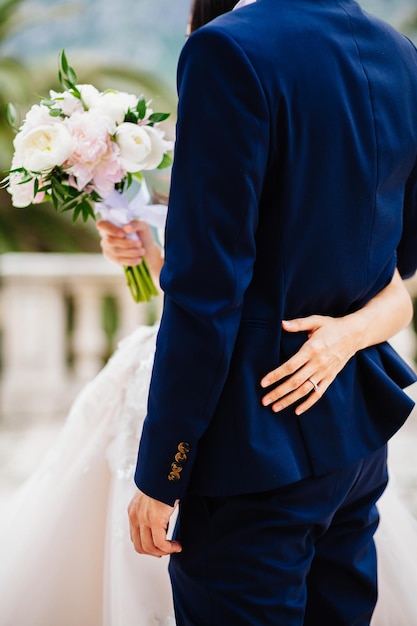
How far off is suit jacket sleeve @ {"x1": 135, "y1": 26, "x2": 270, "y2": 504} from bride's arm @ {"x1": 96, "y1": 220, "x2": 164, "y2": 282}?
0.92 metres

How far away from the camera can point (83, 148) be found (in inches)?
75.7

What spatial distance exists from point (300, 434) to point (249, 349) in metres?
0.17

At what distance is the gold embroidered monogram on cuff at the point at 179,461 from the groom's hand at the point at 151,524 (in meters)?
0.06

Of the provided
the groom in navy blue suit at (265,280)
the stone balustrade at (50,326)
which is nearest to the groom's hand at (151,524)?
the groom in navy blue suit at (265,280)

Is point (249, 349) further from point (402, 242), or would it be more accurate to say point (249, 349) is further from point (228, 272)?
point (402, 242)

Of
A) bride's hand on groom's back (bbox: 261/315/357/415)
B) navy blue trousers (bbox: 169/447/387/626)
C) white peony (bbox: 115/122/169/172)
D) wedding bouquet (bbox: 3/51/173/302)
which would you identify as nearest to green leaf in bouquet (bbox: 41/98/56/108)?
wedding bouquet (bbox: 3/51/173/302)

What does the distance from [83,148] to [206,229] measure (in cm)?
74

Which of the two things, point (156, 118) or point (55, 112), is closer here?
point (55, 112)

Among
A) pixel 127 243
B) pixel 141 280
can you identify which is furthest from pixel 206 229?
pixel 141 280

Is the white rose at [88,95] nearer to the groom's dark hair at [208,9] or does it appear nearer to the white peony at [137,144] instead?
the white peony at [137,144]

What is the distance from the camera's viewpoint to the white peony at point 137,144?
6.51ft

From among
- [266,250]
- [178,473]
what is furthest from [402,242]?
[178,473]

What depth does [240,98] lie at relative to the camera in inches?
49.6

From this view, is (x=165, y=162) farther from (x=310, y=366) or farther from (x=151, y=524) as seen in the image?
(x=151, y=524)
